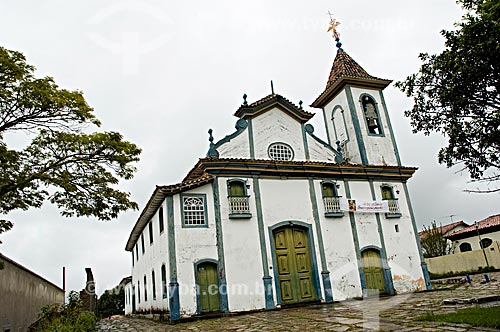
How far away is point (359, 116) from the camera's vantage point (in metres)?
18.5

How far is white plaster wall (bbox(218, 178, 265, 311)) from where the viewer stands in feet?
43.8

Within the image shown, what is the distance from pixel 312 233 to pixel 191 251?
481 cm

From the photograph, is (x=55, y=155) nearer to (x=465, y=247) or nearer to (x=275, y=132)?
(x=275, y=132)

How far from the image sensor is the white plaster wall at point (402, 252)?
52.9ft

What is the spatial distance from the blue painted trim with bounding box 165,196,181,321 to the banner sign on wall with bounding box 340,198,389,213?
6818 millimetres

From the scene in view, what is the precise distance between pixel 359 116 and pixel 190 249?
1028cm

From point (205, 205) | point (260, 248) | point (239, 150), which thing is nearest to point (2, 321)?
point (205, 205)

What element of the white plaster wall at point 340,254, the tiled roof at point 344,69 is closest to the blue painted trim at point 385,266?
the white plaster wall at point 340,254

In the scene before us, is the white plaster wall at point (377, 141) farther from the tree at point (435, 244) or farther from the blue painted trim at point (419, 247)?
the tree at point (435, 244)

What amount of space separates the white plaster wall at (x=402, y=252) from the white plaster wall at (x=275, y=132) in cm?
387

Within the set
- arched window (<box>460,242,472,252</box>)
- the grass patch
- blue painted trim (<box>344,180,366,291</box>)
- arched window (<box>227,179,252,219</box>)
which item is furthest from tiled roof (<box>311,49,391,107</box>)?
arched window (<box>460,242,472,252</box>)

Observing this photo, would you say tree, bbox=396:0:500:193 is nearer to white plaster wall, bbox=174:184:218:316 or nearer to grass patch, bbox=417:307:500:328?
grass patch, bbox=417:307:500:328

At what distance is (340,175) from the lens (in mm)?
16375

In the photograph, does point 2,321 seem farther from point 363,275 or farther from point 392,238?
point 392,238
